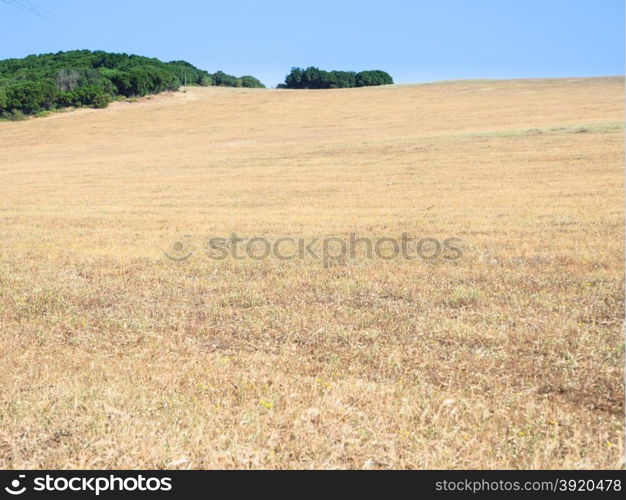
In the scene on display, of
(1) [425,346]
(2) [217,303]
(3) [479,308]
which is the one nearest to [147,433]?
(1) [425,346]

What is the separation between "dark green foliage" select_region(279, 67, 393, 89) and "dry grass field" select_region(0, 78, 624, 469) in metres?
104

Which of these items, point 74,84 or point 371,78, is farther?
point 371,78

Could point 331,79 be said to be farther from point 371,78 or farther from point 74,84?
point 74,84

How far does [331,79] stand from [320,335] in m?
120

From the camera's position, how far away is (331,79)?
121m

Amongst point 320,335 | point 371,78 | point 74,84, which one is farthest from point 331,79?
point 320,335

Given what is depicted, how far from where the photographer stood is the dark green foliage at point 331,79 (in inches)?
4791

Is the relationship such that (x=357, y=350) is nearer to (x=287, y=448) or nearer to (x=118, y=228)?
(x=287, y=448)

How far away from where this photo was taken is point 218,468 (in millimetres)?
4066

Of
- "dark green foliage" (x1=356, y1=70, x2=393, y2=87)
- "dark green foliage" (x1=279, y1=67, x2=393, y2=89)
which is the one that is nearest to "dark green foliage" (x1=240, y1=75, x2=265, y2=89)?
"dark green foliage" (x1=279, y1=67, x2=393, y2=89)

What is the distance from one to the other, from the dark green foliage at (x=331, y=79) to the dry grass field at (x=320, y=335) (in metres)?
104

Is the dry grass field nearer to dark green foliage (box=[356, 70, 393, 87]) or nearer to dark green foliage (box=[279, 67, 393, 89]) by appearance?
dark green foliage (box=[279, 67, 393, 89])

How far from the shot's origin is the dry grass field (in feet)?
14.5

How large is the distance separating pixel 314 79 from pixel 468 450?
124502mm
